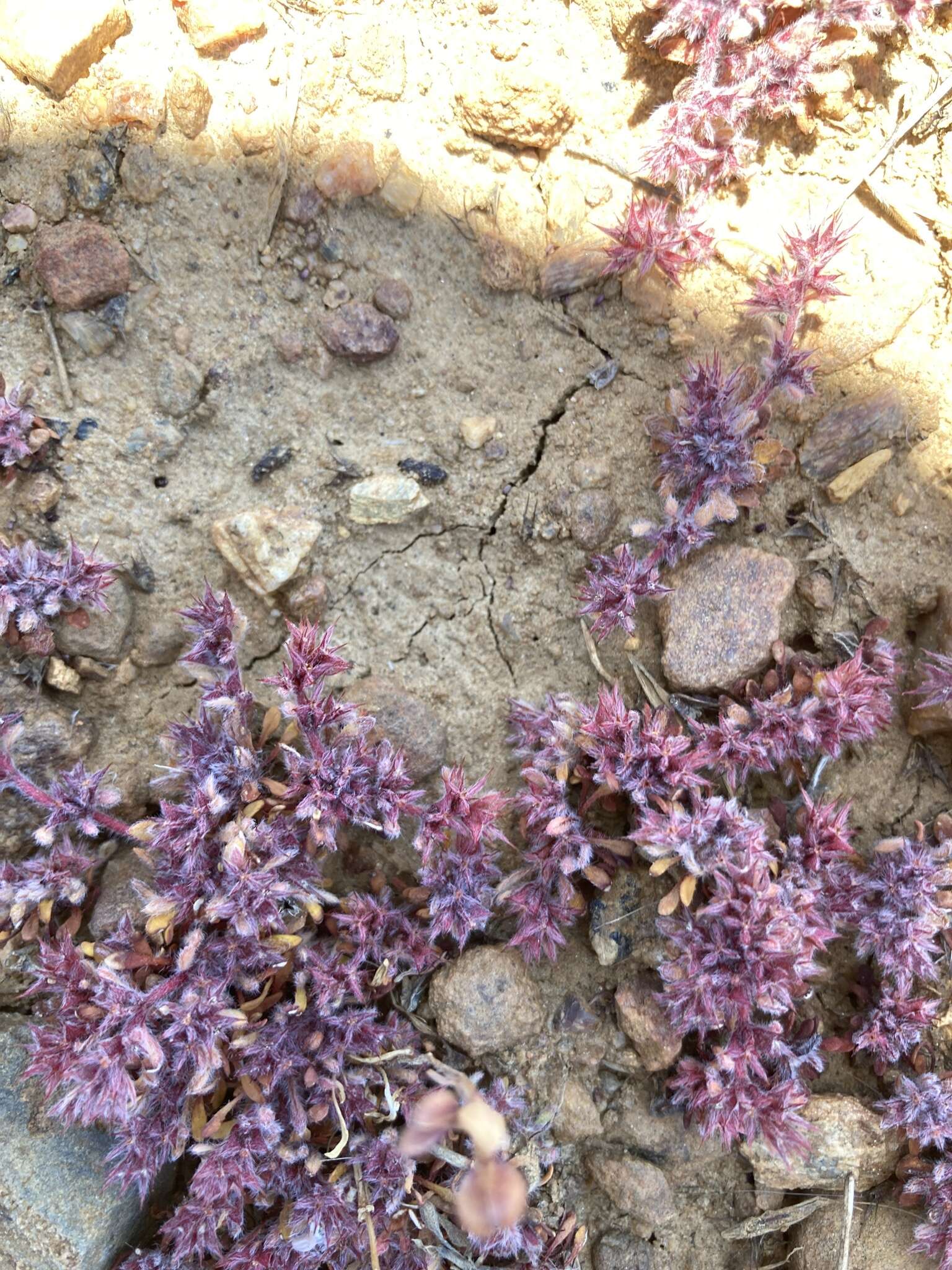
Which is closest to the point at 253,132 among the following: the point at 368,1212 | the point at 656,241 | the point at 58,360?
the point at 58,360

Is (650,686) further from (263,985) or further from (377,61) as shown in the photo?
(377,61)

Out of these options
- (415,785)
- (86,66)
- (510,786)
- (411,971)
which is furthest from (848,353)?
(86,66)

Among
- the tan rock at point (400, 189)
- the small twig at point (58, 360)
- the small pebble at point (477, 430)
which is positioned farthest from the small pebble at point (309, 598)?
the tan rock at point (400, 189)

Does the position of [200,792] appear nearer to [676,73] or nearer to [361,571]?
[361,571]

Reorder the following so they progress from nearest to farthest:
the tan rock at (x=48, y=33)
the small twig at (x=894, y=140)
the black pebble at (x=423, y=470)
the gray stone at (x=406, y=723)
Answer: the tan rock at (x=48, y=33) → the gray stone at (x=406, y=723) → the small twig at (x=894, y=140) → the black pebble at (x=423, y=470)

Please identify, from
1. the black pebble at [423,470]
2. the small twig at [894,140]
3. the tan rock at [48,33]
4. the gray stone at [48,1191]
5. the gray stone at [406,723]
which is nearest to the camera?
the gray stone at [48,1191]

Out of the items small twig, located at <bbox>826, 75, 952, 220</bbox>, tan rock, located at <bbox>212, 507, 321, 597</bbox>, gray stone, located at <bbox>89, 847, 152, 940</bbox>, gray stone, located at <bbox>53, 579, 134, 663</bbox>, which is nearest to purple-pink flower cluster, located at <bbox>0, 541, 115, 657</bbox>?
gray stone, located at <bbox>53, 579, 134, 663</bbox>

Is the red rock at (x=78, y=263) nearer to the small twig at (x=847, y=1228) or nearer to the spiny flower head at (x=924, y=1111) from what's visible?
the spiny flower head at (x=924, y=1111)
